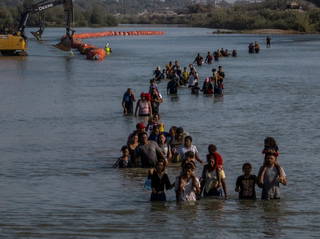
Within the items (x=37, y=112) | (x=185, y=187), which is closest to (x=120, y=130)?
(x=37, y=112)

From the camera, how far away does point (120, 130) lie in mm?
30344

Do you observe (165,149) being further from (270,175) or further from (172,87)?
(172,87)

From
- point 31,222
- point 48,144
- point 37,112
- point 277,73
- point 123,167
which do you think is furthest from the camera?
point 277,73

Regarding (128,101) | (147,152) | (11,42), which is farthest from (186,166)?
(11,42)

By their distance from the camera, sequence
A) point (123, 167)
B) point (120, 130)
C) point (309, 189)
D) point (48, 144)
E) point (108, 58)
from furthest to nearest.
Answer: point (108, 58)
point (120, 130)
point (48, 144)
point (123, 167)
point (309, 189)

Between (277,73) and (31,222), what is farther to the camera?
(277,73)

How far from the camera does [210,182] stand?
17234 mm

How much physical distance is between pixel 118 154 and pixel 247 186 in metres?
8.42

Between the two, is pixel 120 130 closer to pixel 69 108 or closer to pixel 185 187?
pixel 69 108

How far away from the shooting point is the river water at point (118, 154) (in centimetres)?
1616

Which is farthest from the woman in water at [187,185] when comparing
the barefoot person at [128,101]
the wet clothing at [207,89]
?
the wet clothing at [207,89]

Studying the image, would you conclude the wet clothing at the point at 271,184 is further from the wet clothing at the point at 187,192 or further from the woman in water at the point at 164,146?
the woman in water at the point at 164,146

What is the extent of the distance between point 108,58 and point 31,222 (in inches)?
2717

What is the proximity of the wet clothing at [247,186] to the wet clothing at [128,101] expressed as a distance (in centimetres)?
1597
